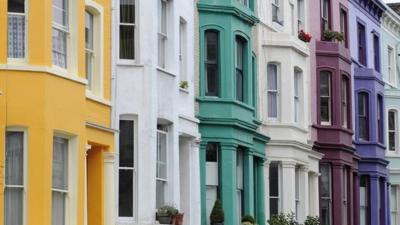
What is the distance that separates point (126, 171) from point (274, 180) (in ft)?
40.0

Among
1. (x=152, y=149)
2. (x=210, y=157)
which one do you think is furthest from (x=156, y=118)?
(x=210, y=157)

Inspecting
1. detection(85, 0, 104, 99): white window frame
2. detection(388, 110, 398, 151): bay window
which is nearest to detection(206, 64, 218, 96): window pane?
detection(85, 0, 104, 99): white window frame

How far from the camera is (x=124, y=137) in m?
33.0

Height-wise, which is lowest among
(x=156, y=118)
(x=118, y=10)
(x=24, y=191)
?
(x=24, y=191)

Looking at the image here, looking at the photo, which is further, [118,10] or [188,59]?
[188,59]

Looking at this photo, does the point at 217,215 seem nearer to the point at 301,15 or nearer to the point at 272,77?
the point at 272,77

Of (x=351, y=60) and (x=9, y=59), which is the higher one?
(x=351, y=60)

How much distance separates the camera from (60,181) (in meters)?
27.5

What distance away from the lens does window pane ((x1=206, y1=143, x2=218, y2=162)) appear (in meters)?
38.4

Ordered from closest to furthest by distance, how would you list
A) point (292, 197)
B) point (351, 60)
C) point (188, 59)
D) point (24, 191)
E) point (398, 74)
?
point (24, 191) < point (188, 59) < point (292, 197) < point (351, 60) < point (398, 74)

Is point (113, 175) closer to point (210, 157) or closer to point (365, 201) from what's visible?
point (210, 157)

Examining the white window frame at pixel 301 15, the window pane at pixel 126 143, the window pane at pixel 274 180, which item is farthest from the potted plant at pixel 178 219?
the white window frame at pixel 301 15

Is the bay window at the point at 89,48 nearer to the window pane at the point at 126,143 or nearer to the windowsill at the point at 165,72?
the window pane at the point at 126,143

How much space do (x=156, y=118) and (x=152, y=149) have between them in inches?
35.7
